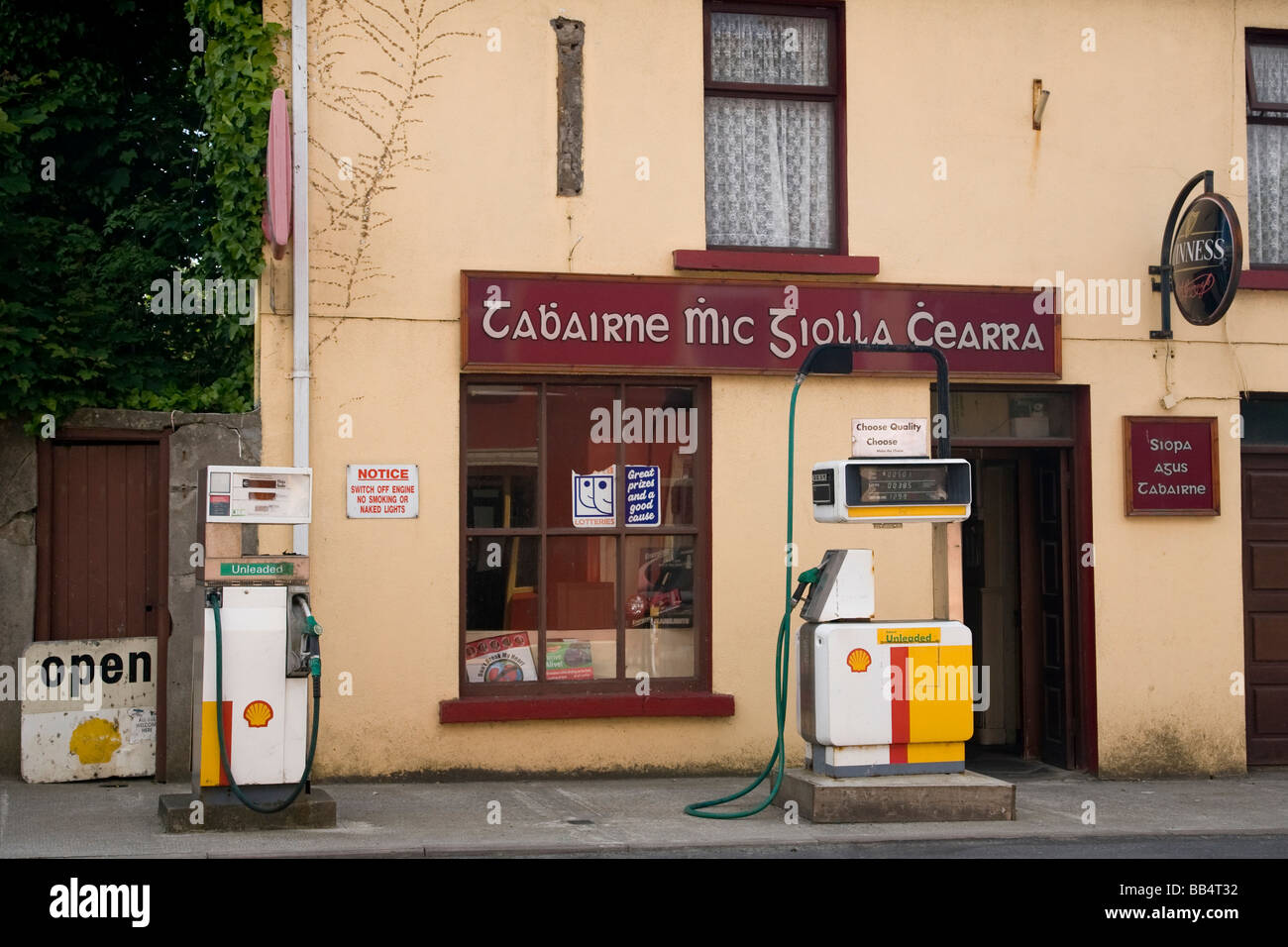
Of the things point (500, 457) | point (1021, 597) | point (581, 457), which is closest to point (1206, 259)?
point (1021, 597)

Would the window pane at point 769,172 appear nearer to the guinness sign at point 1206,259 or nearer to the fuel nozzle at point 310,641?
the guinness sign at point 1206,259

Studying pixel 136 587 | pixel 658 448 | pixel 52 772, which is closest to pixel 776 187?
pixel 658 448

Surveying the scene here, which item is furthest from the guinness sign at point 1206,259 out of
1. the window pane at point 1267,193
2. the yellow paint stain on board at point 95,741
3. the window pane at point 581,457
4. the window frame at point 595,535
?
the yellow paint stain on board at point 95,741

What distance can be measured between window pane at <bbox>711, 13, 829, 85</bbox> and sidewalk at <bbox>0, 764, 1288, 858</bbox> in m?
5.35

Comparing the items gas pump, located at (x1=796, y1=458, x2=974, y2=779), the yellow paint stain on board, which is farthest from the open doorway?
the yellow paint stain on board

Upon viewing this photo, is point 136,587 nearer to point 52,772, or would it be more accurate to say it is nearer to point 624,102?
point 52,772

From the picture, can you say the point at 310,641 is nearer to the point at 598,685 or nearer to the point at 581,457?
the point at 598,685

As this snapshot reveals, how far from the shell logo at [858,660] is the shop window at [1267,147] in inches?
221

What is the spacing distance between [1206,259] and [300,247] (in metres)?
6.62

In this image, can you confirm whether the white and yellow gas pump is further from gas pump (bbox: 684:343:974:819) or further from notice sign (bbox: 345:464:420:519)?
gas pump (bbox: 684:343:974:819)

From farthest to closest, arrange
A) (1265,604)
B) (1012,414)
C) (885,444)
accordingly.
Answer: (1265,604), (1012,414), (885,444)

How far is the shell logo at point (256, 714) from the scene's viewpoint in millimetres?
8688

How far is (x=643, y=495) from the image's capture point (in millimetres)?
11438

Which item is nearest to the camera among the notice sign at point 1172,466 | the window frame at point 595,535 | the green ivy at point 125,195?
the green ivy at point 125,195
